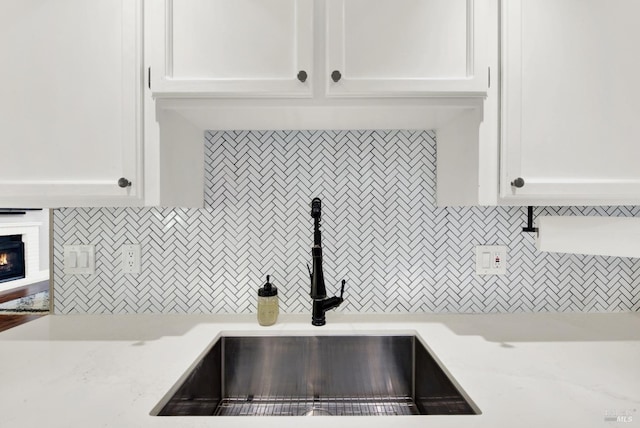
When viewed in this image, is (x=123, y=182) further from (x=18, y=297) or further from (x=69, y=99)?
(x=18, y=297)

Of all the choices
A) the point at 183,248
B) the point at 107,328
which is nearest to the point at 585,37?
the point at 183,248

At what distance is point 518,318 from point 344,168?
88 cm

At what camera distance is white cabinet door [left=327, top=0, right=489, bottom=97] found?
895 millimetres

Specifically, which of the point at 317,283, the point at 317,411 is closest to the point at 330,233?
the point at 317,283

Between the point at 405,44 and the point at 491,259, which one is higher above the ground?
the point at 405,44

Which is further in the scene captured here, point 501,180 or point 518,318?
point 518,318

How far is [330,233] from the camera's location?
50.6 inches

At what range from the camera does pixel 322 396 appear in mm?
1098

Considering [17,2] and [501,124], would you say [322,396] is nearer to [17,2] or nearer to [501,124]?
[501,124]

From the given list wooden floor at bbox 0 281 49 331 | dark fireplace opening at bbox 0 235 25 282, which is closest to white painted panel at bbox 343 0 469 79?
wooden floor at bbox 0 281 49 331

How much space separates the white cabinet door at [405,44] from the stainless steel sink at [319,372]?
82 cm

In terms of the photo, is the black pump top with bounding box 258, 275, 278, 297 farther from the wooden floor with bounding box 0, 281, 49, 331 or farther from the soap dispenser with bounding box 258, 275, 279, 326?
the wooden floor with bounding box 0, 281, 49, 331

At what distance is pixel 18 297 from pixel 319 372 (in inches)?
54.8

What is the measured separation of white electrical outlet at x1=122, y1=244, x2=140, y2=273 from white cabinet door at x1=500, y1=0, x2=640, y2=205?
1.33 meters
